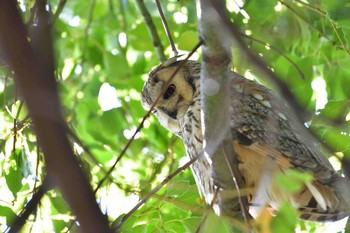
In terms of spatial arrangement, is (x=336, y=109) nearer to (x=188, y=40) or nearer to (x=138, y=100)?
(x=188, y=40)

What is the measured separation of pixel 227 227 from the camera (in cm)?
125

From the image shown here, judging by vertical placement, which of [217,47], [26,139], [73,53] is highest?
[73,53]

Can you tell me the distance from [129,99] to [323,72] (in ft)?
2.97

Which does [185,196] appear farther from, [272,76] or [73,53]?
[73,53]

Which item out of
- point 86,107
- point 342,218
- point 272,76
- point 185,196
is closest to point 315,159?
point 342,218

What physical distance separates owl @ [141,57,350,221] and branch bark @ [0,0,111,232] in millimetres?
1003

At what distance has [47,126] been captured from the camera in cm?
48

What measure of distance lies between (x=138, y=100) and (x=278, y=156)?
1148mm

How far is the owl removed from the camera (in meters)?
1.62

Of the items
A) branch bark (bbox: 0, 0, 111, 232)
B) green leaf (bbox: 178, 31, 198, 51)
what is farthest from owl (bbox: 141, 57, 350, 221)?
branch bark (bbox: 0, 0, 111, 232)

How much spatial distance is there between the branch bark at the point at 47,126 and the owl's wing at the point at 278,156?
3.62 feet

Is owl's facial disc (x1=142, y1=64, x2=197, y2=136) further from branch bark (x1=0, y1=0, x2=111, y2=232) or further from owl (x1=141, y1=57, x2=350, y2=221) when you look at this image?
branch bark (x1=0, y1=0, x2=111, y2=232)

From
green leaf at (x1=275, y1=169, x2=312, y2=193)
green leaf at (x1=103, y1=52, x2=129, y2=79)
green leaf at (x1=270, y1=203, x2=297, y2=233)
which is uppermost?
green leaf at (x1=103, y1=52, x2=129, y2=79)

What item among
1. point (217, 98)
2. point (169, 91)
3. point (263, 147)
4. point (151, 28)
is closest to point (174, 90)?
point (169, 91)
